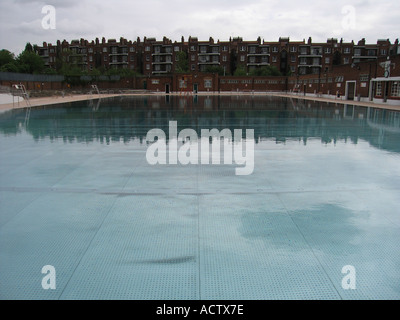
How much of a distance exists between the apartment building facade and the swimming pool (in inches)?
3389

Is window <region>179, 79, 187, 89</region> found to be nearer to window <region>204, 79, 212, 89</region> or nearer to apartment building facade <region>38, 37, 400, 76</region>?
window <region>204, 79, 212, 89</region>

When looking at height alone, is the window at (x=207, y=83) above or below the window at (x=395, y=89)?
above

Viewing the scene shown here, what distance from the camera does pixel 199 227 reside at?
543 cm

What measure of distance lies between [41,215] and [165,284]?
287 cm

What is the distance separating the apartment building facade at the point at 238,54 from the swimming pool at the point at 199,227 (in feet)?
282

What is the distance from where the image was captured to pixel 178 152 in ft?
35.8

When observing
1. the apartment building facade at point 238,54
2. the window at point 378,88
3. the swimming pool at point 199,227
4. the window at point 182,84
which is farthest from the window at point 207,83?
the swimming pool at point 199,227

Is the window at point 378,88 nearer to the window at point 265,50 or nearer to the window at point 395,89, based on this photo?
the window at point 395,89

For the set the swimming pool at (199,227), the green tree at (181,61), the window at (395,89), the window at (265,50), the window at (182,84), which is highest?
the window at (265,50)

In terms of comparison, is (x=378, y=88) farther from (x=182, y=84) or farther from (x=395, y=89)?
(x=182, y=84)

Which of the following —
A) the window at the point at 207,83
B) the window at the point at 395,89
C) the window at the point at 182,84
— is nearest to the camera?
the window at the point at 395,89

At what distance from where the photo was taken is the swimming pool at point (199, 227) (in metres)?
3.98
